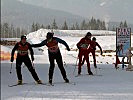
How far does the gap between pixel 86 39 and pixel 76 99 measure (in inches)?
244

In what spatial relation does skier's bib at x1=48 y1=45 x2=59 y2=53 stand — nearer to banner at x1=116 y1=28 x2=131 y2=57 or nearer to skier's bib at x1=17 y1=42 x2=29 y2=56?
skier's bib at x1=17 y1=42 x2=29 y2=56

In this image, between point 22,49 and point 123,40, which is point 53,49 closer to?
point 22,49

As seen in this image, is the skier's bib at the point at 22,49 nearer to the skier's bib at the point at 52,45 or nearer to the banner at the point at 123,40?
the skier's bib at the point at 52,45

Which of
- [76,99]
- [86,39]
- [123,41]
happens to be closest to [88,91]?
[76,99]

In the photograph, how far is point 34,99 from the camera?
30.6 feet

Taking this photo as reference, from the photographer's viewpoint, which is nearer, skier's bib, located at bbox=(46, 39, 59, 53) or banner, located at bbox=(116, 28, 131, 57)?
skier's bib, located at bbox=(46, 39, 59, 53)

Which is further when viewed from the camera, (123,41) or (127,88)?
(123,41)

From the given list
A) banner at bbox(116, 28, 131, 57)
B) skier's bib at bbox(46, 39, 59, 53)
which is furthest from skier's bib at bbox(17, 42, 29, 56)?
banner at bbox(116, 28, 131, 57)

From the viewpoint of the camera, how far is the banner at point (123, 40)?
21.0 meters

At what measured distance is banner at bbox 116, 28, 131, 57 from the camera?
68.7 ft

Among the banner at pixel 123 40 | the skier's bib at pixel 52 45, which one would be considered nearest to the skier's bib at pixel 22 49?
the skier's bib at pixel 52 45

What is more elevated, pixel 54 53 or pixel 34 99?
pixel 54 53

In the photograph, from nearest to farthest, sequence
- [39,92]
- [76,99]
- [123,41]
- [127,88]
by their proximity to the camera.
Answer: [76,99] → [39,92] → [127,88] → [123,41]

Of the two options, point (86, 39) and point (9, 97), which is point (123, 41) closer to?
point (86, 39)
